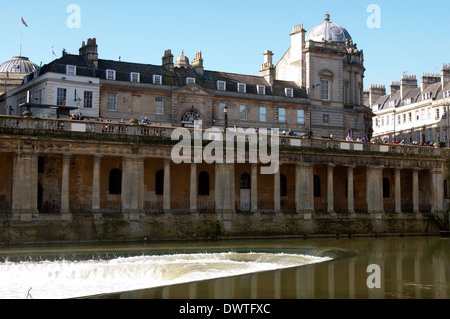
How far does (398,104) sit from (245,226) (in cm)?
5884

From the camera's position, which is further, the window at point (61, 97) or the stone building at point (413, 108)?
the stone building at point (413, 108)

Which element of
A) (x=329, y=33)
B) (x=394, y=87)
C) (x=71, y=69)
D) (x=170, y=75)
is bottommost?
(x=71, y=69)

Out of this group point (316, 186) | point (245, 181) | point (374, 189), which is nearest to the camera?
point (245, 181)

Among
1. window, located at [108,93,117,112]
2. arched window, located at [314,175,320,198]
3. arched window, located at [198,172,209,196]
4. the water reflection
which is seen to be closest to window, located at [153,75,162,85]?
window, located at [108,93,117,112]

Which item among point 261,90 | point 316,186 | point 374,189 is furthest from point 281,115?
point 374,189

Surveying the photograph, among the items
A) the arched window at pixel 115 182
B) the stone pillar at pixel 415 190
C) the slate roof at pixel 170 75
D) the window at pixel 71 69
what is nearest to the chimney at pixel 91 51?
the slate roof at pixel 170 75

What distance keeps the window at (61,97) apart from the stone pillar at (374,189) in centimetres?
2609

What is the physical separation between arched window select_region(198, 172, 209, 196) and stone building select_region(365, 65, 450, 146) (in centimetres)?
3955

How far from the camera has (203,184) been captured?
43.2m

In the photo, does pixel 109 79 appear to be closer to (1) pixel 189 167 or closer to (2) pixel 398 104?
(1) pixel 189 167

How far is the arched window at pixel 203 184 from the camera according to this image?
141 ft

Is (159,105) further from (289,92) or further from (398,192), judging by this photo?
(398,192)

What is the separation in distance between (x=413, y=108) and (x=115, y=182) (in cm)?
5764

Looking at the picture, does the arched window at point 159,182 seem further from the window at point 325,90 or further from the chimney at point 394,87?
the chimney at point 394,87
